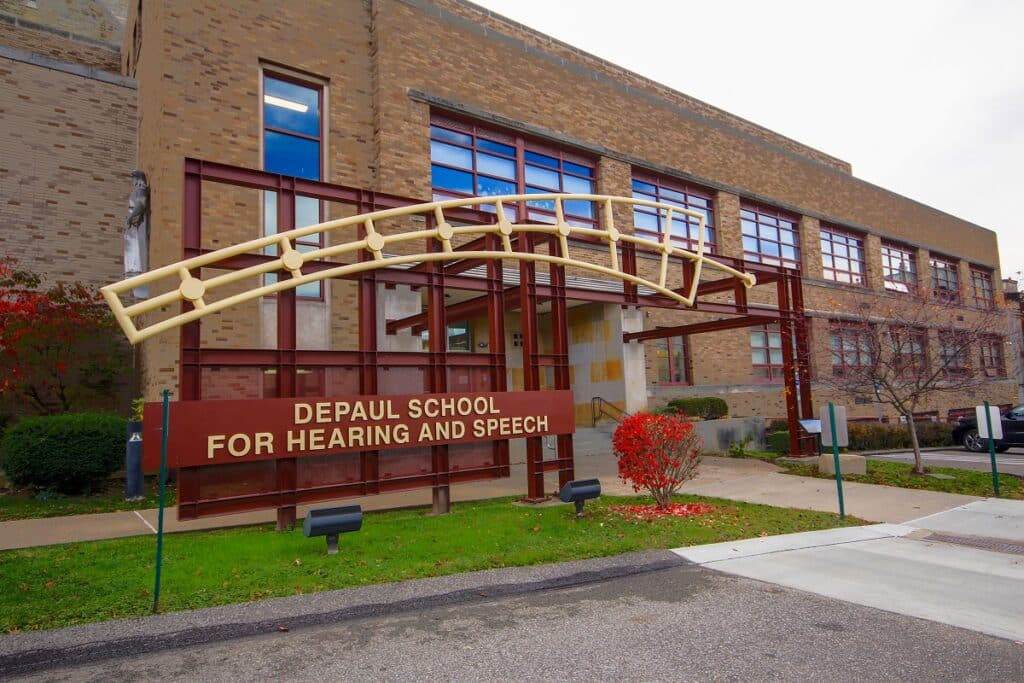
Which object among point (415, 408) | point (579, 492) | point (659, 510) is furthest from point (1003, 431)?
point (415, 408)

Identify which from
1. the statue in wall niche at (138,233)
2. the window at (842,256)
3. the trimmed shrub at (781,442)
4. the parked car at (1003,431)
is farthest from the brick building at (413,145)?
the parked car at (1003,431)

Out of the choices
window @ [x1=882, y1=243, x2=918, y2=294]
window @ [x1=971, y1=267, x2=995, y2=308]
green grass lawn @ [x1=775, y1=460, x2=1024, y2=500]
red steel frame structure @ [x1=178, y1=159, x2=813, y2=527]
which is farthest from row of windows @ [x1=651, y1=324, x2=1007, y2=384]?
window @ [x1=971, y1=267, x2=995, y2=308]

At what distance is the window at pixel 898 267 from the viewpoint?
3262 centimetres

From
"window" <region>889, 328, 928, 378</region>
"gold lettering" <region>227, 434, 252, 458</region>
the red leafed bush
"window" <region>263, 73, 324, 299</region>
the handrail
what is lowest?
the red leafed bush

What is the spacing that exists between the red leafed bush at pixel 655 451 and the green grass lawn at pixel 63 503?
7815 millimetres

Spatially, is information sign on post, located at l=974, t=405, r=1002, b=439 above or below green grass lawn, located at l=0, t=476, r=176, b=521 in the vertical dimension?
above

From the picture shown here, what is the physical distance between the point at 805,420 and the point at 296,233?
1430 cm

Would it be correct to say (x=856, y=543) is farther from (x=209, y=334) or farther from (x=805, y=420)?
(x=209, y=334)

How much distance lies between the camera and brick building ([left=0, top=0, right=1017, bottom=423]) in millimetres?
Answer: 13734

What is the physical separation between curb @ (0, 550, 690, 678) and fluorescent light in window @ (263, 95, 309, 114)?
12741 millimetres

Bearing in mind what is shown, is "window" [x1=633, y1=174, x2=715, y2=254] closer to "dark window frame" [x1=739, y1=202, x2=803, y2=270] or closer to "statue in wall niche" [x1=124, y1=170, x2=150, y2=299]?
"dark window frame" [x1=739, y1=202, x2=803, y2=270]

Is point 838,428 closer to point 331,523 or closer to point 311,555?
point 331,523

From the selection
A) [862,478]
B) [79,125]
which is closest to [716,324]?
[862,478]

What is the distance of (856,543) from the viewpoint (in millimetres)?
7906
